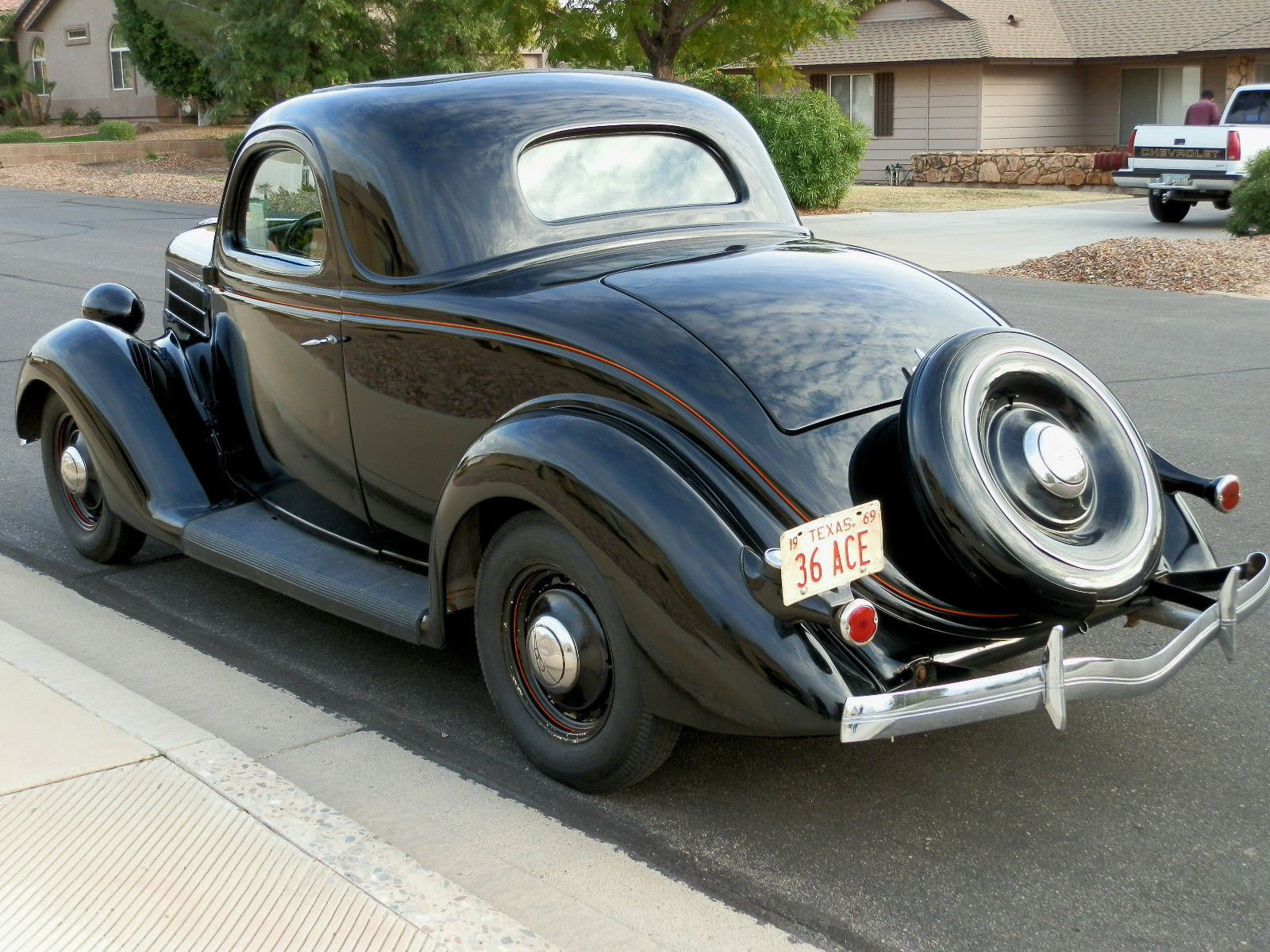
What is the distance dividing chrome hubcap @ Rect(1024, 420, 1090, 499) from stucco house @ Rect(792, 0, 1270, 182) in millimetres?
28132

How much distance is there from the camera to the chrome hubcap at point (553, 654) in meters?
3.23

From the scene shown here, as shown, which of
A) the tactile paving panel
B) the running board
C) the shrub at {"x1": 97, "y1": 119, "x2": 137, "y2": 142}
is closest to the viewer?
the tactile paving panel

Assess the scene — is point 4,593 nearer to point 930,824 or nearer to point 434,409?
point 434,409

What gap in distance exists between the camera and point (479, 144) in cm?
396

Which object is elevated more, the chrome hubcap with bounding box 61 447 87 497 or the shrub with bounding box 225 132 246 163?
the shrub with bounding box 225 132 246 163

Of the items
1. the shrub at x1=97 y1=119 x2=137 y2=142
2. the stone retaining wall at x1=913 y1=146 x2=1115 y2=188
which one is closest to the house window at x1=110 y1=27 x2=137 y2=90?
the shrub at x1=97 y1=119 x2=137 y2=142

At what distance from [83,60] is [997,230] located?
37.3m

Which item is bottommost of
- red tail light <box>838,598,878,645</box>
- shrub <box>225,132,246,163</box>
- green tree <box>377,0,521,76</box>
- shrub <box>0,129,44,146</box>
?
red tail light <box>838,598,878,645</box>

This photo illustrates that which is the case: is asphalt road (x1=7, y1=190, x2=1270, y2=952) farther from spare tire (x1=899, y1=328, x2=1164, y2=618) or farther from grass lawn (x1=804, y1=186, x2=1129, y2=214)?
grass lawn (x1=804, y1=186, x2=1129, y2=214)

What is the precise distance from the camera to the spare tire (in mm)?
2994

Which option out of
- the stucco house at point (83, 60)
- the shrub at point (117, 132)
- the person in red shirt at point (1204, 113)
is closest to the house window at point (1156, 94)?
the person in red shirt at point (1204, 113)

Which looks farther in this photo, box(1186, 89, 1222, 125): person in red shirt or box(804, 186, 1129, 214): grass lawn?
box(804, 186, 1129, 214): grass lawn

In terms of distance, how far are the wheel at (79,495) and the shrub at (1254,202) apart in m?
14.2

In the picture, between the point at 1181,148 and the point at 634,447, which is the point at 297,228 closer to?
the point at 634,447
